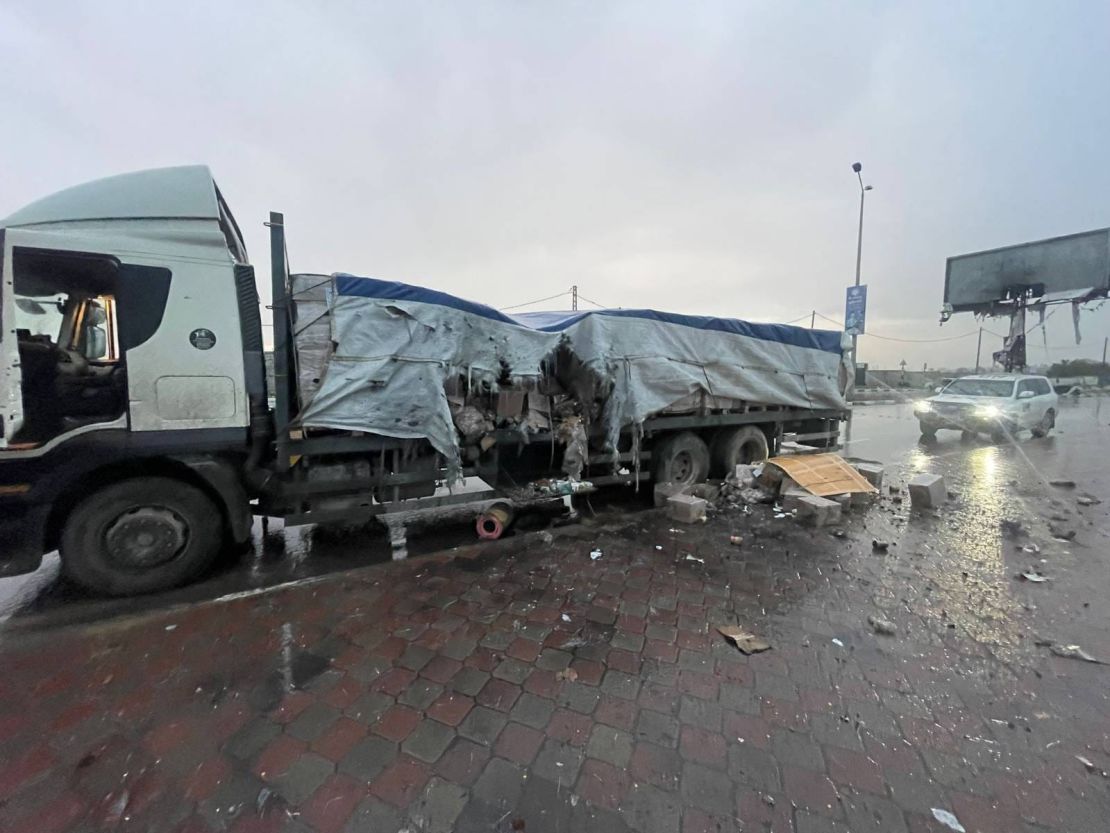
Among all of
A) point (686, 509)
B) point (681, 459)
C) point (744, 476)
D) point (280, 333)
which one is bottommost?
point (686, 509)

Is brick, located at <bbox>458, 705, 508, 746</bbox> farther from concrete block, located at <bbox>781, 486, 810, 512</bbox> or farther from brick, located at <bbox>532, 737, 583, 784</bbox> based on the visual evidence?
concrete block, located at <bbox>781, 486, 810, 512</bbox>

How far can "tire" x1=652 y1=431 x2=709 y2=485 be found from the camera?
6188 millimetres

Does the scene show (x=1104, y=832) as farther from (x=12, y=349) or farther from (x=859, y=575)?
(x=12, y=349)

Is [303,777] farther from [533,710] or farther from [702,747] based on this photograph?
[702,747]

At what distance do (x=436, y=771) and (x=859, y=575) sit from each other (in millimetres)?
3804

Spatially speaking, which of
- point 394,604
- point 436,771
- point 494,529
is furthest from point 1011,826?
point 494,529

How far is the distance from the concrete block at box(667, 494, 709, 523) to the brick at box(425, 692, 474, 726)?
139 inches

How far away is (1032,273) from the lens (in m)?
25.8

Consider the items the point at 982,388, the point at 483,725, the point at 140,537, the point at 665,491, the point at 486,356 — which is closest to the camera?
the point at 483,725

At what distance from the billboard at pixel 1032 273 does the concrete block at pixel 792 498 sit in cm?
3178

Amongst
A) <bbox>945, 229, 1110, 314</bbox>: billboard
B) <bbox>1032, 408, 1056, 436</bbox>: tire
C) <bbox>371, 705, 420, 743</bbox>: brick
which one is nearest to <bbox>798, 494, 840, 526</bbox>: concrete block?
<bbox>371, 705, 420, 743</bbox>: brick

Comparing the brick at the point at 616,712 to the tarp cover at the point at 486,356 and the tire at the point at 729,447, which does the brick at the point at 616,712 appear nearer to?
the tarp cover at the point at 486,356

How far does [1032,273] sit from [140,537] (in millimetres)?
39345

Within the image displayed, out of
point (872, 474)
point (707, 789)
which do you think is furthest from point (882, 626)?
point (872, 474)
